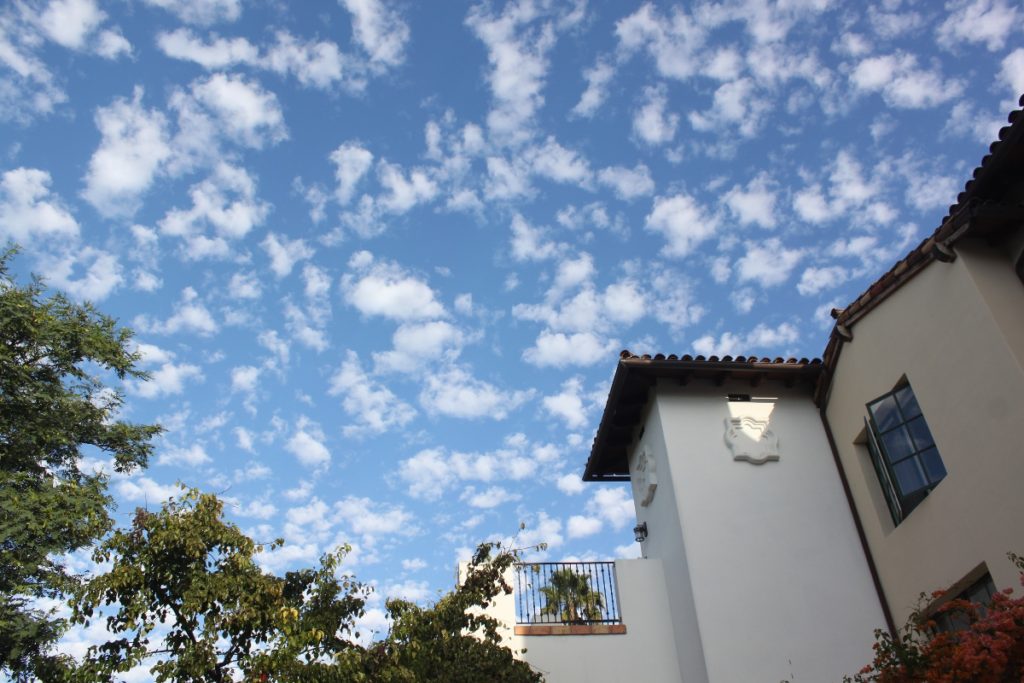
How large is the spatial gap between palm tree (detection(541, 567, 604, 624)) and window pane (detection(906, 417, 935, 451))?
200 inches

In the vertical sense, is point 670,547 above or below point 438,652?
above

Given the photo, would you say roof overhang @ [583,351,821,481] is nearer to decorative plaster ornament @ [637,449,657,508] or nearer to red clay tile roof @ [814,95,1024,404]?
decorative plaster ornament @ [637,449,657,508]

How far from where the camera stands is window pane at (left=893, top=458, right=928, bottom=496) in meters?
10.1

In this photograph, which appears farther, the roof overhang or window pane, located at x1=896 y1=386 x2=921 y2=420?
the roof overhang

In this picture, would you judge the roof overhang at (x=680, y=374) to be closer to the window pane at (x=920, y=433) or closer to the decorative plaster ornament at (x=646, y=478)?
the decorative plaster ornament at (x=646, y=478)

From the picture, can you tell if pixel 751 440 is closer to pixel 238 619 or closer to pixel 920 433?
pixel 920 433

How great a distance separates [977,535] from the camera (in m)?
8.80

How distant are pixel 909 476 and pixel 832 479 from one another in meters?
1.86

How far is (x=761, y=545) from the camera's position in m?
11.3

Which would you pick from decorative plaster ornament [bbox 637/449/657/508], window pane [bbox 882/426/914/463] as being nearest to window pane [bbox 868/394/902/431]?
window pane [bbox 882/426/914/463]

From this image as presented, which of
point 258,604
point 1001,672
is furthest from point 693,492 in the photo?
point 258,604

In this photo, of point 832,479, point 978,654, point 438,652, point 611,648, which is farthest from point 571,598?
point 978,654

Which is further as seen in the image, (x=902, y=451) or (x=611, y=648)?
(x=611, y=648)

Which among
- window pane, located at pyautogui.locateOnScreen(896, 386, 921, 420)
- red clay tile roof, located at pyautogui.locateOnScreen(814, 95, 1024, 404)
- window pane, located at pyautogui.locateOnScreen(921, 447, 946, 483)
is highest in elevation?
red clay tile roof, located at pyautogui.locateOnScreen(814, 95, 1024, 404)
